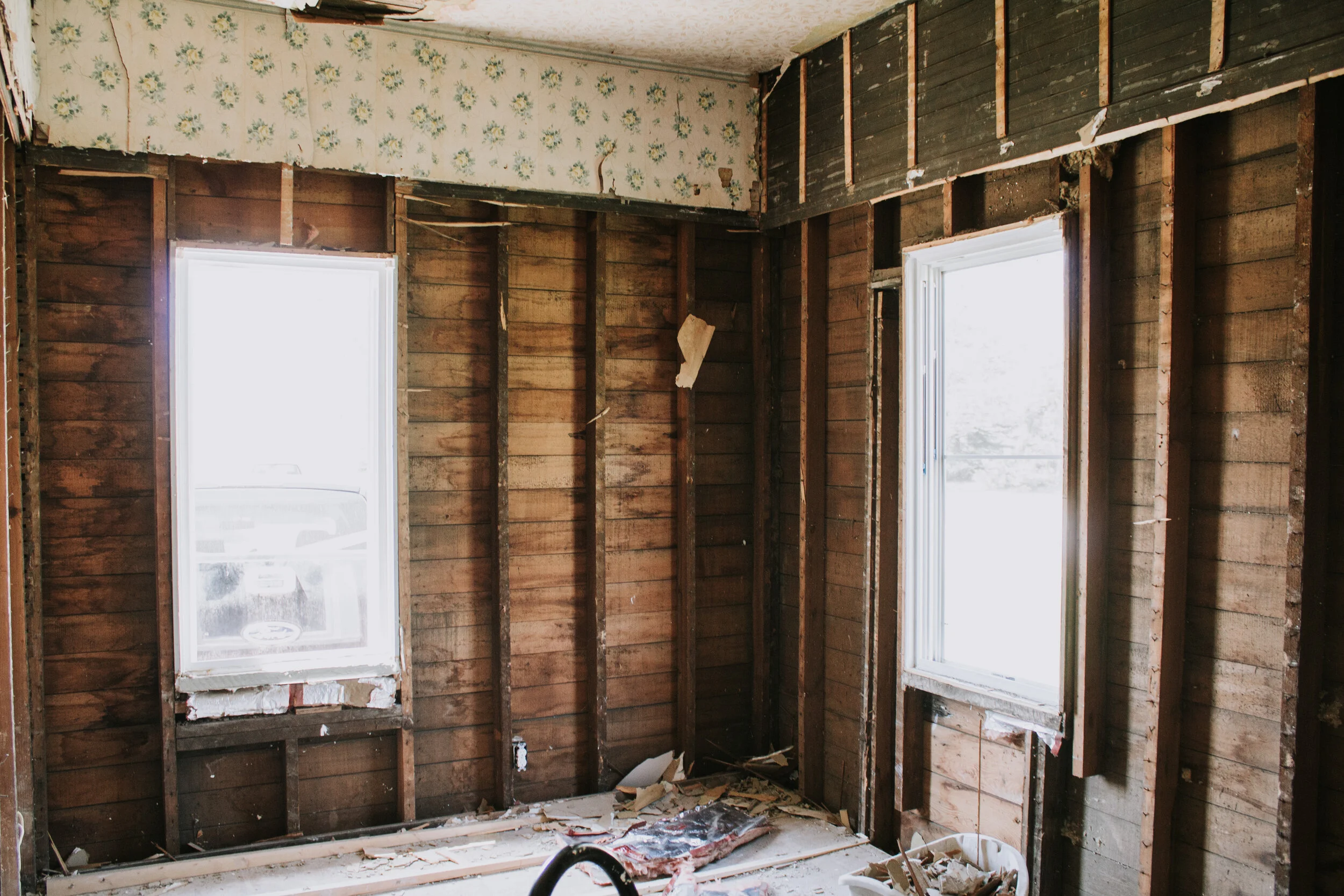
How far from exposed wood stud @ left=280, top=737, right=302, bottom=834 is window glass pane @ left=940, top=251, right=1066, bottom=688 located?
7.89ft

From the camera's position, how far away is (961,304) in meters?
3.16

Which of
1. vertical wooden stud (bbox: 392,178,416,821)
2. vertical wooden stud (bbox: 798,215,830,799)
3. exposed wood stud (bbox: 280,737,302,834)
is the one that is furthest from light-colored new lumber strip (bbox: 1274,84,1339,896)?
exposed wood stud (bbox: 280,737,302,834)

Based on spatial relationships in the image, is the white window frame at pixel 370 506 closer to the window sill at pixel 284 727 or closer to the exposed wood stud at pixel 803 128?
the window sill at pixel 284 727

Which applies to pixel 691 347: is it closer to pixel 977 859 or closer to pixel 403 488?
pixel 403 488

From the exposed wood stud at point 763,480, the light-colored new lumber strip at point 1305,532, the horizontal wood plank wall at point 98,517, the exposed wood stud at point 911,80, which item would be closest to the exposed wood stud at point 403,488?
the horizontal wood plank wall at point 98,517

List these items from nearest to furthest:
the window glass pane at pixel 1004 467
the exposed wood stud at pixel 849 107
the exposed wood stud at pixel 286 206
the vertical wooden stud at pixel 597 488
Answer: the window glass pane at pixel 1004 467
the exposed wood stud at pixel 286 206
the exposed wood stud at pixel 849 107
the vertical wooden stud at pixel 597 488

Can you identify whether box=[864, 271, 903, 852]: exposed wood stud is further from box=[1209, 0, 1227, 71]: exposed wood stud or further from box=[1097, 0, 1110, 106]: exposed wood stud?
box=[1209, 0, 1227, 71]: exposed wood stud

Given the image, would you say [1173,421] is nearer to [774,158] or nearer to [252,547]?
[774,158]

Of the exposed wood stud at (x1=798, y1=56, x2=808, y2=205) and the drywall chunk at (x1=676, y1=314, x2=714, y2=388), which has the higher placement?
the exposed wood stud at (x1=798, y1=56, x2=808, y2=205)

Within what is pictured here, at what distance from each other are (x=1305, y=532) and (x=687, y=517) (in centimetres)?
233

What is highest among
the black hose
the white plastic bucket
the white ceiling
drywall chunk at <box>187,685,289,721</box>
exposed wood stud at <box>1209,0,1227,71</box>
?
the white ceiling

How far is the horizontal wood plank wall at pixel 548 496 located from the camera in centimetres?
377

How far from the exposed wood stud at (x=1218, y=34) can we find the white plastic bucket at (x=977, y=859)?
2215 millimetres

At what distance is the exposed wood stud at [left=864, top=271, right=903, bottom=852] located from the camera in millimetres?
3398
